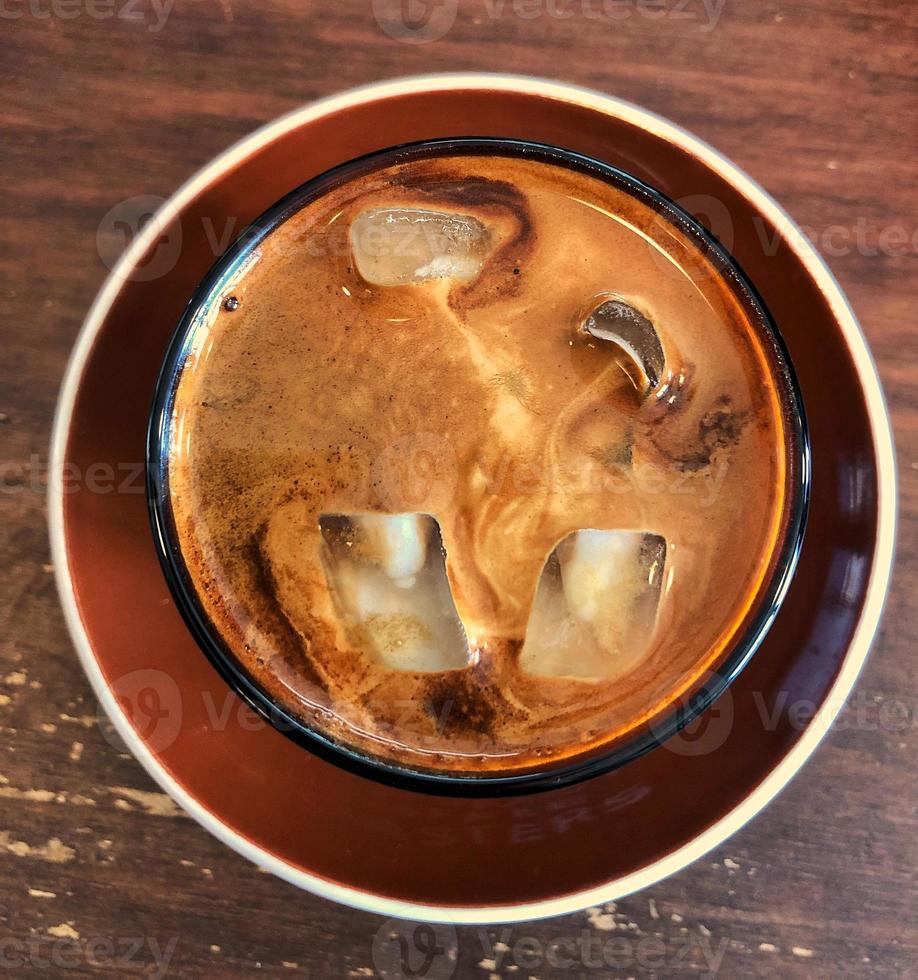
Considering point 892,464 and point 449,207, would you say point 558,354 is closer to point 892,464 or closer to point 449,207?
point 449,207

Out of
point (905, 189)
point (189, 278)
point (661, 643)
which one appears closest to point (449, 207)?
point (189, 278)

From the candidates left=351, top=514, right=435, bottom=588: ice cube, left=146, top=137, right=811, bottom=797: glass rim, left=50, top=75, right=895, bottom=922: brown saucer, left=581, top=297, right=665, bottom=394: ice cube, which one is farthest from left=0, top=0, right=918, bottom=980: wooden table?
left=351, top=514, right=435, bottom=588: ice cube

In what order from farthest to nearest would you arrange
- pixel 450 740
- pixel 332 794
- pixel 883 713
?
pixel 883 713
pixel 332 794
pixel 450 740

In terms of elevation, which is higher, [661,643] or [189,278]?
[189,278]

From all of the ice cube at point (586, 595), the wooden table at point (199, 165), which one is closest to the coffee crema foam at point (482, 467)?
the ice cube at point (586, 595)

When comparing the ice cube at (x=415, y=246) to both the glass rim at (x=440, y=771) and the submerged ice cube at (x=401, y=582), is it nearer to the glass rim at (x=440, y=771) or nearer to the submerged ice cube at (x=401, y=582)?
the glass rim at (x=440, y=771)

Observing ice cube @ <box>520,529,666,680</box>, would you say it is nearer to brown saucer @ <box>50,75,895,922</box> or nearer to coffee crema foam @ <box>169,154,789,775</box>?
coffee crema foam @ <box>169,154,789,775</box>

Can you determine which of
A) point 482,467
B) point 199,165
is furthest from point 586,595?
point 199,165
